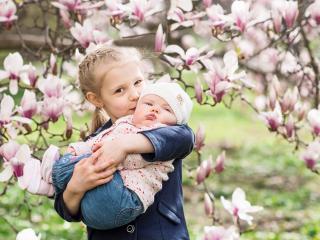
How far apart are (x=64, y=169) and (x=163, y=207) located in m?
0.35

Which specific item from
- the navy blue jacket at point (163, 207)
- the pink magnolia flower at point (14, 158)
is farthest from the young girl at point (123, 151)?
the pink magnolia flower at point (14, 158)

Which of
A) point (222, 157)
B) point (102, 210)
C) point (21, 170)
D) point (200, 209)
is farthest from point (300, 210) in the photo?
point (102, 210)

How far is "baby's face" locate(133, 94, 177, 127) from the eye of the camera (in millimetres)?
2400

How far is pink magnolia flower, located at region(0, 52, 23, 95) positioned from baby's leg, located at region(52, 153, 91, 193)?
993 millimetres

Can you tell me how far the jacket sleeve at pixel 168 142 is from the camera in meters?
2.32

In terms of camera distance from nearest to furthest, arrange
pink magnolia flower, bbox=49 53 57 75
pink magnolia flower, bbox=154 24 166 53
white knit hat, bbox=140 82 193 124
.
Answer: white knit hat, bbox=140 82 193 124 → pink magnolia flower, bbox=154 24 166 53 → pink magnolia flower, bbox=49 53 57 75

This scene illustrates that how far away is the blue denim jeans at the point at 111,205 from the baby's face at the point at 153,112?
0.63ft

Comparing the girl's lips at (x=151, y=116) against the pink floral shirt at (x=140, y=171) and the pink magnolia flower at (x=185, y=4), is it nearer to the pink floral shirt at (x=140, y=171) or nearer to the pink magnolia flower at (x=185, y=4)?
the pink floral shirt at (x=140, y=171)

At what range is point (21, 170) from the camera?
2.92 metres

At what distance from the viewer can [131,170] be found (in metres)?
2.37

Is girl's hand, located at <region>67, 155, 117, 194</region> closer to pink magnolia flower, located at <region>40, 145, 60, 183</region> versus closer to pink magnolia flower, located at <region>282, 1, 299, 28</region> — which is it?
pink magnolia flower, located at <region>40, 145, 60, 183</region>

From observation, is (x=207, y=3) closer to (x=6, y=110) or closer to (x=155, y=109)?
(x=6, y=110)

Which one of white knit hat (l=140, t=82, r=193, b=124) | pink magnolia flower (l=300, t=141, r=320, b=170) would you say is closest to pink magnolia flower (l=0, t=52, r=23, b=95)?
white knit hat (l=140, t=82, r=193, b=124)

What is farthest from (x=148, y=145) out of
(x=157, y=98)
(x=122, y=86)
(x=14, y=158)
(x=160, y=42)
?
(x=160, y=42)
